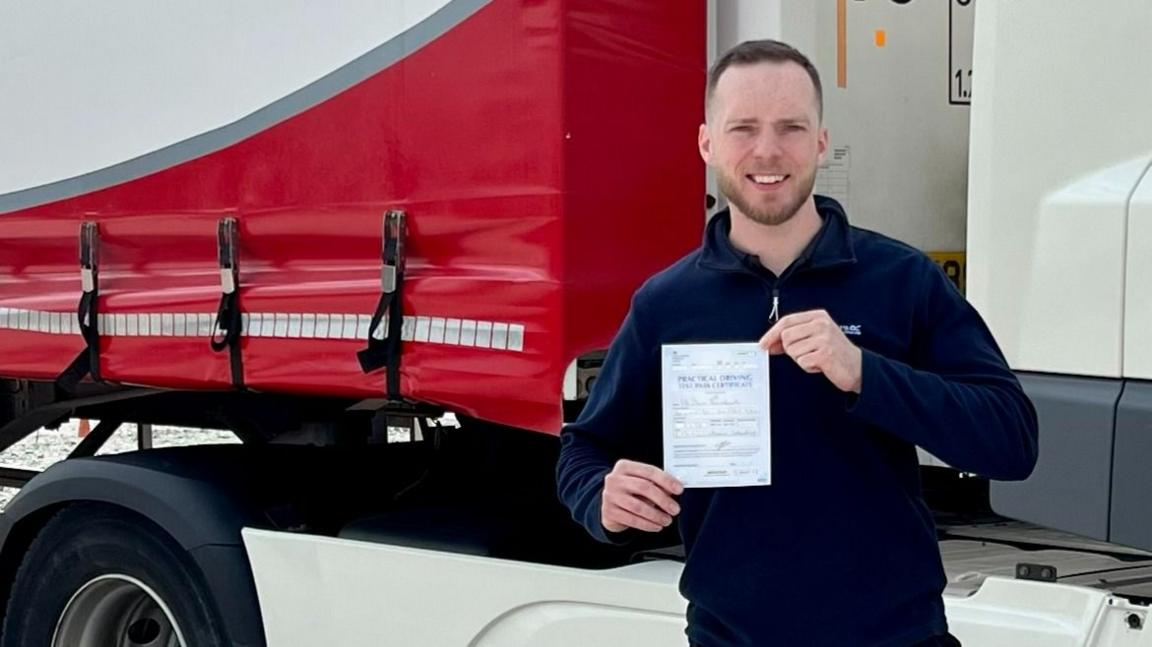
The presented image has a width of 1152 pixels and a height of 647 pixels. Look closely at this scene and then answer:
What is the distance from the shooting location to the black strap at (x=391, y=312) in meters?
3.87

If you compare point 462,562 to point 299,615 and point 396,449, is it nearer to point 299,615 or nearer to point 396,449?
point 299,615

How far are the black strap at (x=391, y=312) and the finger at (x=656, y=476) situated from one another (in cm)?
173

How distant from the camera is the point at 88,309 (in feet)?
15.0

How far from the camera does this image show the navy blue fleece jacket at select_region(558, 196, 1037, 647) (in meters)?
2.20

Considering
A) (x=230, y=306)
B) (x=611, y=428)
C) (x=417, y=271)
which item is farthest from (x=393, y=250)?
(x=611, y=428)

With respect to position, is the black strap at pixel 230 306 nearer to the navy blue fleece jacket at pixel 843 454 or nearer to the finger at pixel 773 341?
the navy blue fleece jacket at pixel 843 454

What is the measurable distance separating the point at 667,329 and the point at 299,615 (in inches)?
82.6

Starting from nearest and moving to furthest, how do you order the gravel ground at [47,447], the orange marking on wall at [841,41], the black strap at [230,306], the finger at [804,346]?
the finger at [804,346] → the orange marking on wall at [841,41] → the black strap at [230,306] → the gravel ground at [47,447]

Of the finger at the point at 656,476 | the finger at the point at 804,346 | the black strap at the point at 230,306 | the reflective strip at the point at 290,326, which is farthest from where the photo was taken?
the black strap at the point at 230,306

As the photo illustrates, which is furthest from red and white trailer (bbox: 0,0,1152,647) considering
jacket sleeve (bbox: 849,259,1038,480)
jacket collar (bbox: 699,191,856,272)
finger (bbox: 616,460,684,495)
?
finger (bbox: 616,460,684,495)

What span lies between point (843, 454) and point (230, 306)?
236 centimetres

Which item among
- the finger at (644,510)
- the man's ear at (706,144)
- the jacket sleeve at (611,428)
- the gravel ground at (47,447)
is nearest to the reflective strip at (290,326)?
the jacket sleeve at (611,428)

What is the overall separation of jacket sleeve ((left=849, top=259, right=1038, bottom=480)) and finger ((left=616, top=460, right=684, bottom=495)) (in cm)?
25

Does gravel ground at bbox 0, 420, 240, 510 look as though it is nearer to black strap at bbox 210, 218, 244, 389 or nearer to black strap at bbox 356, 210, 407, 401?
black strap at bbox 210, 218, 244, 389
